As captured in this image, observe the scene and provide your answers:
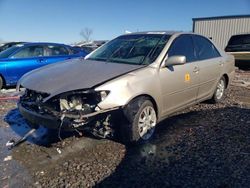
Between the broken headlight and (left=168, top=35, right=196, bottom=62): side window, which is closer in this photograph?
the broken headlight

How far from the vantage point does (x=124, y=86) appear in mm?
3660

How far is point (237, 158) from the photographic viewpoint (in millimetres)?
3586

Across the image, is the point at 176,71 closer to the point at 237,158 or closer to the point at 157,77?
the point at 157,77

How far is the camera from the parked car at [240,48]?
478 inches

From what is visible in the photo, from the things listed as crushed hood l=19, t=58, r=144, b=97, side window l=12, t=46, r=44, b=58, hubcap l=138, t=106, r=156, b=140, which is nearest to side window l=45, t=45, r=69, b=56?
side window l=12, t=46, r=44, b=58

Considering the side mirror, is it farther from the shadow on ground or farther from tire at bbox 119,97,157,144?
the shadow on ground

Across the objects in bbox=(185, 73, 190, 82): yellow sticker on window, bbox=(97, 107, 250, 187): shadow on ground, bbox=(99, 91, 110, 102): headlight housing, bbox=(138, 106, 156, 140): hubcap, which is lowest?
bbox=(97, 107, 250, 187): shadow on ground

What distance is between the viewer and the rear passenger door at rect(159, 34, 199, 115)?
171 inches

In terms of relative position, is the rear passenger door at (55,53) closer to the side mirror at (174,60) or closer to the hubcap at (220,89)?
the hubcap at (220,89)

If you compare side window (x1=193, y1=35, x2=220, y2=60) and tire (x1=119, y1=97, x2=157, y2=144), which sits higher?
side window (x1=193, y1=35, x2=220, y2=60)

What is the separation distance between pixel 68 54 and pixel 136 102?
621 cm

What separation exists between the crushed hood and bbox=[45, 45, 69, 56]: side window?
4.88m

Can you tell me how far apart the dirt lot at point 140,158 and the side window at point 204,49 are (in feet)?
4.12

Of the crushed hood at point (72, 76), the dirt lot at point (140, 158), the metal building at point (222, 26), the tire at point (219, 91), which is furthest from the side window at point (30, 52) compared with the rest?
the metal building at point (222, 26)
